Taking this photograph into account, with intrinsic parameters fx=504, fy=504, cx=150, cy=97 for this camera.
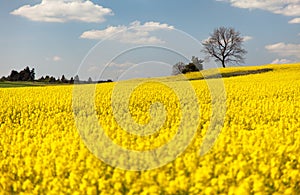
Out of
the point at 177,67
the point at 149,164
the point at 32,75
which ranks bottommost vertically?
the point at 149,164

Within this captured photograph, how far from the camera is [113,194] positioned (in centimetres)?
525

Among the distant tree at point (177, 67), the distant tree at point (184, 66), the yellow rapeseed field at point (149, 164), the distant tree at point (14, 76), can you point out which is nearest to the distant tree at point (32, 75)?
the distant tree at point (14, 76)

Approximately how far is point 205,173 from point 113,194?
3.28 ft

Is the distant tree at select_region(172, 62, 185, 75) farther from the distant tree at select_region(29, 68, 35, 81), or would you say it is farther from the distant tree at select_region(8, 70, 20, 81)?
the distant tree at select_region(8, 70, 20, 81)

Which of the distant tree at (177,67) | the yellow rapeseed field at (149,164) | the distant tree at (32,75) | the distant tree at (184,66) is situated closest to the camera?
the yellow rapeseed field at (149,164)

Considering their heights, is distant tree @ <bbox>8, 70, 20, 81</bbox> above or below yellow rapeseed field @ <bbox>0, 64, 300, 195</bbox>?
above

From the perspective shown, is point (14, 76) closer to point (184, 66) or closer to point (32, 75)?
point (32, 75)

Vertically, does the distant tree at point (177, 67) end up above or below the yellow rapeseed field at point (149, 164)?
above

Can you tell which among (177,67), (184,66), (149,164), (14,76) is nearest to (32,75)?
(14,76)

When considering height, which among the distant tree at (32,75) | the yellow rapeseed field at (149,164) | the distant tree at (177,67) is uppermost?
the distant tree at (32,75)

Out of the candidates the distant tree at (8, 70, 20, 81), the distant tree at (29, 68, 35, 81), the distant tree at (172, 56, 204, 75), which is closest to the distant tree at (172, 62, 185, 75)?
the distant tree at (172, 56, 204, 75)

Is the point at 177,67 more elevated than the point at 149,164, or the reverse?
the point at 177,67

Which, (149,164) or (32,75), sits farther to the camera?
(32,75)

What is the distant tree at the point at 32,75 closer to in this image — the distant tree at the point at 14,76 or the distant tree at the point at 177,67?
the distant tree at the point at 14,76
